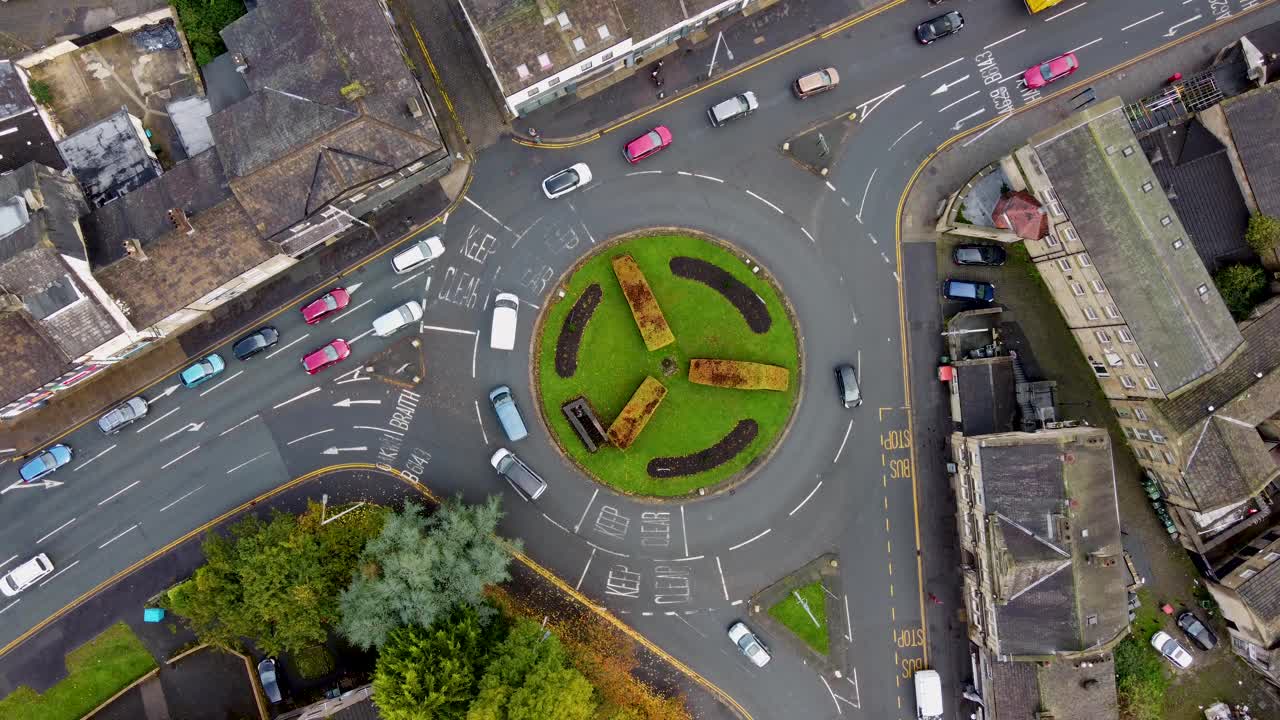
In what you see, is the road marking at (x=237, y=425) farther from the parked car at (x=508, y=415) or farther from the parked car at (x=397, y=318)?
the parked car at (x=508, y=415)

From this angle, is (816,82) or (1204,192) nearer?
(1204,192)

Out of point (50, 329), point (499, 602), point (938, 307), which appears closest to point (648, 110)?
point (938, 307)

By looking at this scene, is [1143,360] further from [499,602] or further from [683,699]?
[499,602]

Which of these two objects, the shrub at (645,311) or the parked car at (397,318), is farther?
the shrub at (645,311)

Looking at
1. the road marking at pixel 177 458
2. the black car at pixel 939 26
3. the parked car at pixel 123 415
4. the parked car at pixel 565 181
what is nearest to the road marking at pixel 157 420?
the parked car at pixel 123 415

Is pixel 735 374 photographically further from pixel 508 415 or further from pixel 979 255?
pixel 979 255

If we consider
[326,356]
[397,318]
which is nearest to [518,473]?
[397,318]

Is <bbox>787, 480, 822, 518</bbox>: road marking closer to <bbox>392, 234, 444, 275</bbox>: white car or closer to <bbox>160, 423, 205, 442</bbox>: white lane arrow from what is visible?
<bbox>392, 234, 444, 275</bbox>: white car
